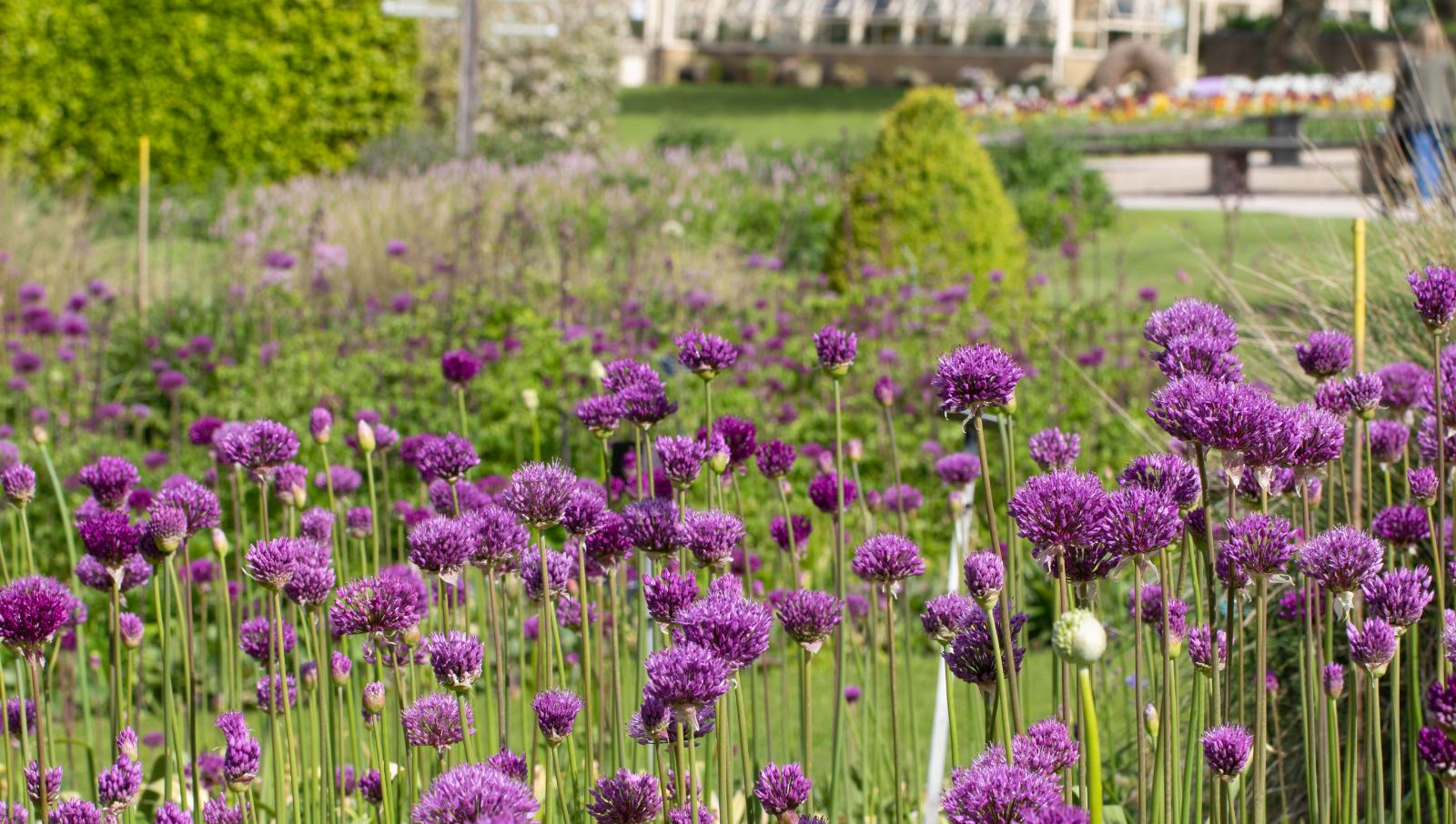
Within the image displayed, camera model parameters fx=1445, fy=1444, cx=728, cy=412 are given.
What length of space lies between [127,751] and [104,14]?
12.2 meters

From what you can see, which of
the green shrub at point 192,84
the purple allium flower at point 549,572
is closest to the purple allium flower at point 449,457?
the purple allium flower at point 549,572

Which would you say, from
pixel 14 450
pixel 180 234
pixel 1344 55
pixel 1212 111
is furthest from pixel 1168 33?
pixel 14 450

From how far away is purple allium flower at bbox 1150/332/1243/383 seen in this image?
1560mm

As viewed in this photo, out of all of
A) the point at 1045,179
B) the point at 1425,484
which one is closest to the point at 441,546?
the point at 1425,484

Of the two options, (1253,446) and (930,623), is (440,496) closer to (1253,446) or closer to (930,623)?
(930,623)

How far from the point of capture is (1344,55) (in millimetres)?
38656

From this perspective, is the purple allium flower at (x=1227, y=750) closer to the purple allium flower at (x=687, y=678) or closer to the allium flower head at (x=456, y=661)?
the purple allium flower at (x=687, y=678)

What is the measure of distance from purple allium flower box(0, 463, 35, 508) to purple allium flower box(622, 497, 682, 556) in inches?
34.1

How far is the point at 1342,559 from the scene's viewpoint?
1.38 metres

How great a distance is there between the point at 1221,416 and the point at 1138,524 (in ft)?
0.42

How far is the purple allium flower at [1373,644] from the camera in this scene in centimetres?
133

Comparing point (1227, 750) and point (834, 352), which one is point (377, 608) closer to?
point (834, 352)

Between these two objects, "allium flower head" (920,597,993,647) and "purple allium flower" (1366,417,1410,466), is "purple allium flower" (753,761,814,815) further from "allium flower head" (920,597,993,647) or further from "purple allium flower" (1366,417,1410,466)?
"purple allium flower" (1366,417,1410,466)

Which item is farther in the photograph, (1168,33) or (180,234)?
(1168,33)
